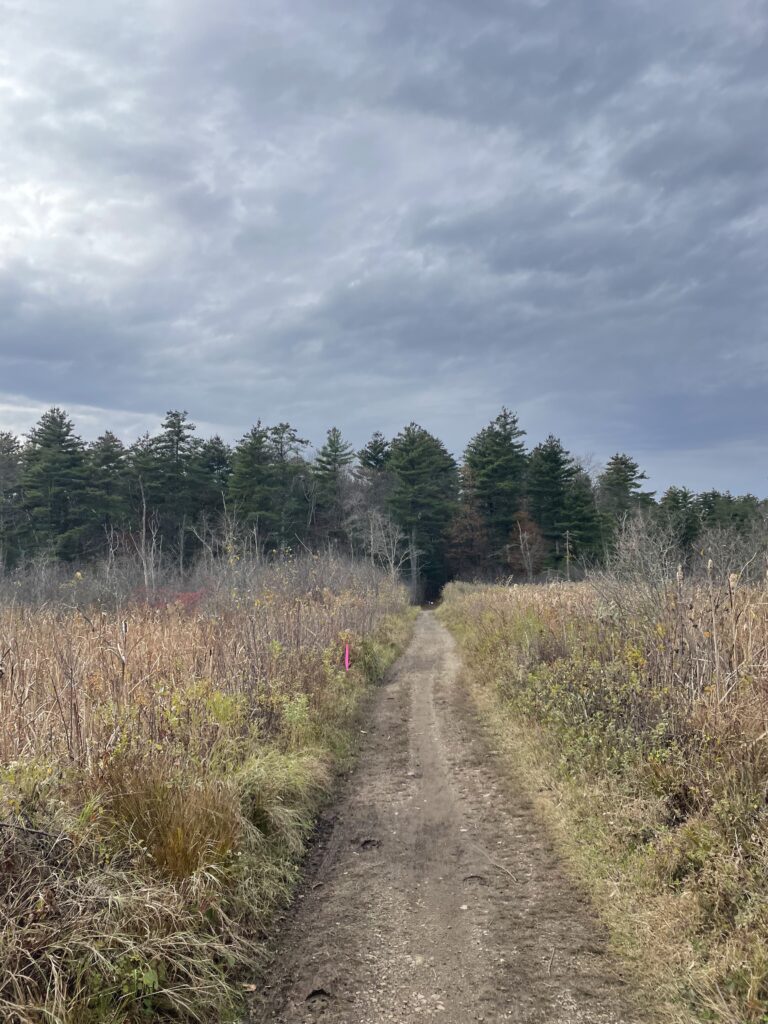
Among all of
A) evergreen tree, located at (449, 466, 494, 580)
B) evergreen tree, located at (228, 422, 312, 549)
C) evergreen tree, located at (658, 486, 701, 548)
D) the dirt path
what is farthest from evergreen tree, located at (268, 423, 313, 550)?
the dirt path

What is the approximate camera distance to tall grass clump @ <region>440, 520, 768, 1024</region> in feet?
9.50

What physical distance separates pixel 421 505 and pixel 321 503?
788 centimetres

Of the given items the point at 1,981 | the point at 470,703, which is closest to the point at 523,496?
the point at 470,703

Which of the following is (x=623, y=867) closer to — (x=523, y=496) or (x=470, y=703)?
(x=470, y=703)

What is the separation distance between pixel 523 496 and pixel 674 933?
4483 cm

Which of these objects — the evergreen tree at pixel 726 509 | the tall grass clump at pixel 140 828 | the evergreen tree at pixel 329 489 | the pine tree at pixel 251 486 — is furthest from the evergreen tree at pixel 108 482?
the evergreen tree at pixel 726 509

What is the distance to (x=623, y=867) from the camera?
3838mm

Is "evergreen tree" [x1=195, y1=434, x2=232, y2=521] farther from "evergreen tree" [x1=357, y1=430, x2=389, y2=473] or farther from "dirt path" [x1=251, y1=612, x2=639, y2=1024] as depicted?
"dirt path" [x1=251, y1=612, x2=639, y2=1024]

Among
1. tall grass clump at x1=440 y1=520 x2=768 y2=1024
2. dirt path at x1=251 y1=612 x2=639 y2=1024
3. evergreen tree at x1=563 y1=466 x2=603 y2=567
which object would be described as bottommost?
dirt path at x1=251 y1=612 x2=639 y2=1024

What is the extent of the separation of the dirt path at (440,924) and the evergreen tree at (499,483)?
132 feet

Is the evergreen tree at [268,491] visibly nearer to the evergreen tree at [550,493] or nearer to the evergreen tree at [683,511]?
the evergreen tree at [550,493]

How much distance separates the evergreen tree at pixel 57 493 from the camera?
37281mm

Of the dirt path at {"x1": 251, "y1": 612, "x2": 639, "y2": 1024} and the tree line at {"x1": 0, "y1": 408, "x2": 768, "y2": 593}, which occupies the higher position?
the tree line at {"x1": 0, "y1": 408, "x2": 768, "y2": 593}

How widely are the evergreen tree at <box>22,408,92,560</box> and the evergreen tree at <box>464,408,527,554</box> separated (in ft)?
93.3
